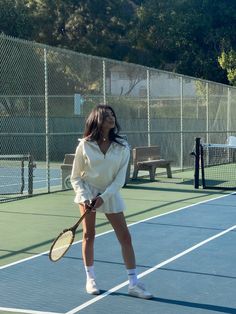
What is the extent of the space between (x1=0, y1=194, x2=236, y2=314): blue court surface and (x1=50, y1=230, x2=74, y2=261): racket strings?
0.38 meters

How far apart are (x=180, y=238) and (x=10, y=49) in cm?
1092

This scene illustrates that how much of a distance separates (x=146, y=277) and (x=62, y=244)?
1.16 m

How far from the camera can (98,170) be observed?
6.02m

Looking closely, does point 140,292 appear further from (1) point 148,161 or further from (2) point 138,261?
(1) point 148,161

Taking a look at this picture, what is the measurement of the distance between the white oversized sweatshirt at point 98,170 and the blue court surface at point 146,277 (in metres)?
0.95

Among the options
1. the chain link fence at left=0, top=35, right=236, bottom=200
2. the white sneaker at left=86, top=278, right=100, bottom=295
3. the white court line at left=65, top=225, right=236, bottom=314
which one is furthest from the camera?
the chain link fence at left=0, top=35, right=236, bottom=200

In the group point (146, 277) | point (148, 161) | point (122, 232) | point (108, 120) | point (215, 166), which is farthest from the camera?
point (215, 166)

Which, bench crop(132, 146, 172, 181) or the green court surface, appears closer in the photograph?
the green court surface

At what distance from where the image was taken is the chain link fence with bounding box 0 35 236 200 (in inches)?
763

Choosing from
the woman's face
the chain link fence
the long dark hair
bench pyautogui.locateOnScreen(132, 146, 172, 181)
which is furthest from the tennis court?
the chain link fence

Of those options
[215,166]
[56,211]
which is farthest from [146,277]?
[215,166]

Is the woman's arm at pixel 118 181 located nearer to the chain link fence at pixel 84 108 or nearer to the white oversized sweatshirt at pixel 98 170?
the white oversized sweatshirt at pixel 98 170

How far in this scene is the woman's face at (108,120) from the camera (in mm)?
5961

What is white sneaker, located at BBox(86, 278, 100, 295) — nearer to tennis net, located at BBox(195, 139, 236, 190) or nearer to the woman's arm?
the woman's arm
